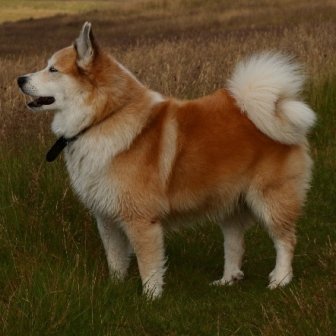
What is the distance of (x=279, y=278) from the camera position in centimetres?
448

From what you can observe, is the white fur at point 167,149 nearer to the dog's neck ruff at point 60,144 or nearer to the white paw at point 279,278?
the dog's neck ruff at point 60,144

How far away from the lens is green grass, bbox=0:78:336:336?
3332 mm

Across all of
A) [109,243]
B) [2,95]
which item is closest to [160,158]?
[109,243]

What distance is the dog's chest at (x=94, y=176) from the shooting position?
4.13 meters

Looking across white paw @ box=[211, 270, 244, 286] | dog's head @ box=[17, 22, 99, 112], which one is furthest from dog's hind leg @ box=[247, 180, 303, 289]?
dog's head @ box=[17, 22, 99, 112]

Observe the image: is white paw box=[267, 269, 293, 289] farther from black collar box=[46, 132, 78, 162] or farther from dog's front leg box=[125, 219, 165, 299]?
black collar box=[46, 132, 78, 162]

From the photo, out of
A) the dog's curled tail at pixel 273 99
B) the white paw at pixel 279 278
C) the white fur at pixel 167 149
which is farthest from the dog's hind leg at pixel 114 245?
the dog's curled tail at pixel 273 99

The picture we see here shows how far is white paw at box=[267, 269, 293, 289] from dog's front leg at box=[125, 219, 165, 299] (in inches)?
31.6

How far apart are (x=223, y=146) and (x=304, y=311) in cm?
149

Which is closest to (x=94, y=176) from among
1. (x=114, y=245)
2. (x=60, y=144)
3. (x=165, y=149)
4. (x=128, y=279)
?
(x=60, y=144)

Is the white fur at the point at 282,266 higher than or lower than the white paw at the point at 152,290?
lower

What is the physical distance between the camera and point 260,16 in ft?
79.2

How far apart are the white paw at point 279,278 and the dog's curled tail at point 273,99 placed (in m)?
0.90

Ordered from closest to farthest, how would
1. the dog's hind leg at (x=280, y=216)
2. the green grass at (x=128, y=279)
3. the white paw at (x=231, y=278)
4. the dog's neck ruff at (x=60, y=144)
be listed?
the green grass at (x=128, y=279) → the dog's neck ruff at (x=60, y=144) → the dog's hind leg at (x=280, y=216) → the white paw at (x=231, y=278)
